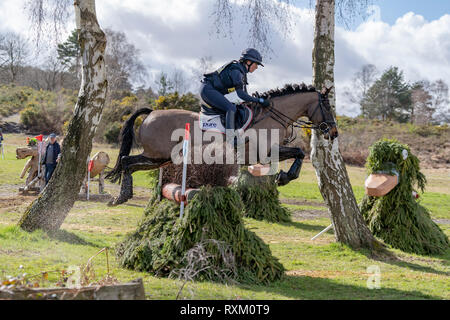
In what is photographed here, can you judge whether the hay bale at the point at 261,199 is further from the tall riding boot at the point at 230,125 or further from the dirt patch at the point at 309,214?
the tall riding boot at the point at 230,125

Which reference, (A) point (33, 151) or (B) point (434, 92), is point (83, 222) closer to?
(A) point (33, 151)

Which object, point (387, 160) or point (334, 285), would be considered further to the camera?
point (387, 160)

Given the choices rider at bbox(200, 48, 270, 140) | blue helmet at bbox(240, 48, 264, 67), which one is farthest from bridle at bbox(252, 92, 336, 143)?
A: blue helmet at bbox(240, 48, 264, 67)

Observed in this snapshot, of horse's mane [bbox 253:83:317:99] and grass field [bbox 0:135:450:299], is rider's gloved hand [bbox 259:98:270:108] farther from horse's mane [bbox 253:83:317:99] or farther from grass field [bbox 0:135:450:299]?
grass field [bbox 0:135:450:299]

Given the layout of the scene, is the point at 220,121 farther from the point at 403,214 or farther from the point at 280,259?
the point at 403,214

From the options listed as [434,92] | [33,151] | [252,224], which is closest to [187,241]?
[252,224]

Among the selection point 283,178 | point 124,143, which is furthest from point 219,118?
point 124,143

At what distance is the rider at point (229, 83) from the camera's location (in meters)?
6.45

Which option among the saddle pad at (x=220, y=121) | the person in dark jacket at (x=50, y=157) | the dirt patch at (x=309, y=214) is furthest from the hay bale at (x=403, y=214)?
the person in dark jacket at (x=50, y=157)

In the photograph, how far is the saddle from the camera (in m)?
6.63

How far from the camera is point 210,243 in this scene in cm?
573

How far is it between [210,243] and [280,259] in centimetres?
265

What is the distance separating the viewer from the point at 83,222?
10.4 m
